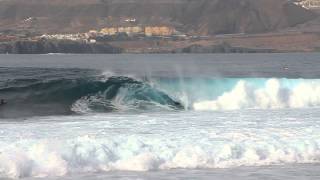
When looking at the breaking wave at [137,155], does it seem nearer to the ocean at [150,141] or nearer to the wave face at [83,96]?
the ocean at [150,141]

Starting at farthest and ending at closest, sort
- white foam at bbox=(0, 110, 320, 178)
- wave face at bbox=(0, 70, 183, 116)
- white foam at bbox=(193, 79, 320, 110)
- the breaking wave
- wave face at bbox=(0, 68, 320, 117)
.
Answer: white foam at bbox=(193, 79, 320, 110) → wave face at bbox=(0, 68, 320, 117) → wave face at bbox=(0, 70, 183, 116) → white foam at bbox=(0, 110, 320, 178) → the breaking wave

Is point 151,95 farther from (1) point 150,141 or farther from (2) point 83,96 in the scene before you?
(1) point 150,141

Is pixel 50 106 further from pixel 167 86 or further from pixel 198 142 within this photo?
pixel 198 142

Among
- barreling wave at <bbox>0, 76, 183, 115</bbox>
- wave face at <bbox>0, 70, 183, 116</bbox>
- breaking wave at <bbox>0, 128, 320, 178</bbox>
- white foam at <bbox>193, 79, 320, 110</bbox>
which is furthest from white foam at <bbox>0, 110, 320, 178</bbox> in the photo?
white foam at <bbox>193, 79, 320, 110</bbox>

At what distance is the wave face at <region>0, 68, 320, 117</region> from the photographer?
3453 cm

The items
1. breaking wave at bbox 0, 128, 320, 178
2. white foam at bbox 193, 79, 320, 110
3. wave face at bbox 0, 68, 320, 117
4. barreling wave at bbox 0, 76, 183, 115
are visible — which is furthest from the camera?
white foam at bbox 193, 79, 320, 110

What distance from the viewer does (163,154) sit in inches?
690

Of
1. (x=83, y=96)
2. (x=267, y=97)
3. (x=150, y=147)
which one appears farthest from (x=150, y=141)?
(x=267, y=97)

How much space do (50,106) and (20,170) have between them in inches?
758

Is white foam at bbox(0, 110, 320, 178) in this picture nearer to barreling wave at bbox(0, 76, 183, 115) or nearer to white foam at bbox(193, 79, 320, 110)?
barreling wave at bbox(0, 76, 183, 115)

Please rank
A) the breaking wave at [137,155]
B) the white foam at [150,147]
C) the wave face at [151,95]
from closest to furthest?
the breaking wave at [137,155] < the white foam at [150,147] < the wave face at [151,95]

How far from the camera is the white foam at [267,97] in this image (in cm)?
3653

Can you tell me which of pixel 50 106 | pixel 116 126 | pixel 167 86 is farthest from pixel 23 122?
pixel 167 86

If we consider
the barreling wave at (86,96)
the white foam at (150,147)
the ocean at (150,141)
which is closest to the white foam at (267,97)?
the ocean at (150,141)
